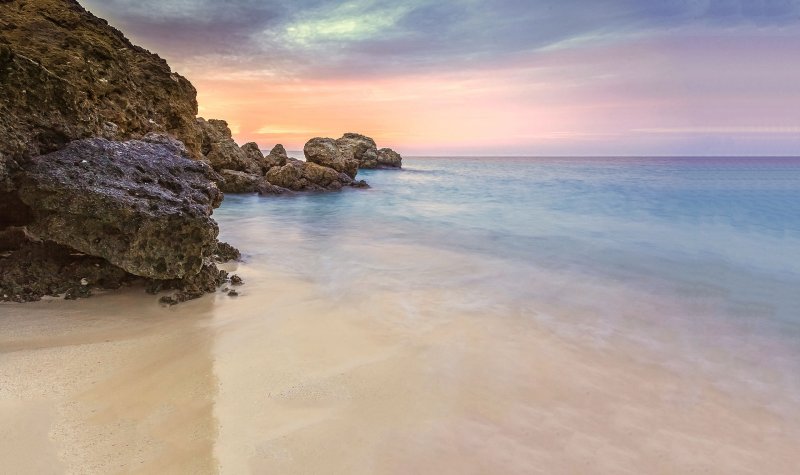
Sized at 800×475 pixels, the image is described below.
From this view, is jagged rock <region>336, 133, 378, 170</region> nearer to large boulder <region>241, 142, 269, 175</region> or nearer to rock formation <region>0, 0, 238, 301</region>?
large boulder <region>241, 142, 269, 175</region>

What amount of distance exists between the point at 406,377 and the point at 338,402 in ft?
2.08

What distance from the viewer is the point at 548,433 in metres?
2.76

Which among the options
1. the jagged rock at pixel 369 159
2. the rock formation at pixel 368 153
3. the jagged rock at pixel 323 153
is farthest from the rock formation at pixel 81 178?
the jagged rock at pixel 369 159

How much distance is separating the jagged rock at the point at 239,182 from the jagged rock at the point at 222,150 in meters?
0.62

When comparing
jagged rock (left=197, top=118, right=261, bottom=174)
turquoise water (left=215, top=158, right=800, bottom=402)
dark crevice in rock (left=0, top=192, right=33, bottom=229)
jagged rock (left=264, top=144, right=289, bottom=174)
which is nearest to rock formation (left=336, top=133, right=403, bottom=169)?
jagged rock (left=264, top=144, right=289, bottom=174)

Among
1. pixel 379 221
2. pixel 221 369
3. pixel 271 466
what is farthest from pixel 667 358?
pixel 379 221

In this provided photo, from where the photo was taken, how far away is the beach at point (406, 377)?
247 cm

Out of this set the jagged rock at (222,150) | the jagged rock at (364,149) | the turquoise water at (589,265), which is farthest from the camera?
the jagged rock at (364,149)

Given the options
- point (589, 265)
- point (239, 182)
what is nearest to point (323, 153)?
point (239, 182)

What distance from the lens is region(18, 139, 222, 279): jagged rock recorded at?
3.70 m

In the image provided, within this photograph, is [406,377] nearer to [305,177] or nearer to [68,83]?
[68,83]

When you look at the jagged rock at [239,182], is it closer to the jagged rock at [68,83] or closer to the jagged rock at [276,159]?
the jagged rock at [276,159]

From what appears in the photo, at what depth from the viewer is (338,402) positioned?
2.93 m

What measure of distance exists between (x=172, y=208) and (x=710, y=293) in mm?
7203
